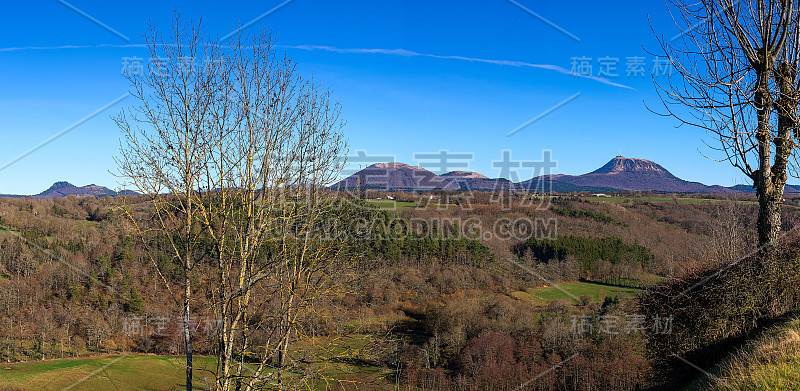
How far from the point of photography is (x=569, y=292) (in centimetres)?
5378

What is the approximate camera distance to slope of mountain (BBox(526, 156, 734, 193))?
14988 centimetres

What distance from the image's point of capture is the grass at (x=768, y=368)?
4.03m

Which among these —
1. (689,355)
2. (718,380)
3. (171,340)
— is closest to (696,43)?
(718,380)

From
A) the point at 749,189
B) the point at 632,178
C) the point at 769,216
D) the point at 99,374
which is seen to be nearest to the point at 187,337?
the point at 769,216

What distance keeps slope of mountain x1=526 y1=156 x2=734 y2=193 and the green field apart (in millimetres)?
101829

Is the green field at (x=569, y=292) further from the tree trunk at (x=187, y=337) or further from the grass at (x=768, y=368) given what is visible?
the tree trunk at (x=187, y=337)

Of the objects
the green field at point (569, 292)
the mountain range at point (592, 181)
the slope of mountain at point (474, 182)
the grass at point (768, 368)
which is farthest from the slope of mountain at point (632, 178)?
the grass at point (768, 368)

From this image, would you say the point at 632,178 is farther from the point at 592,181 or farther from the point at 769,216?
the point at 769,216

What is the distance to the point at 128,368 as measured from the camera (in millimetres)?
→ 35500

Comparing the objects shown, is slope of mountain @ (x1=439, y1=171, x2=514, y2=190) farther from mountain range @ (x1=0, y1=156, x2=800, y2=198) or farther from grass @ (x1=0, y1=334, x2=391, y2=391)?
grass @ (x1=0, y1=334, x2=391, y2=391)

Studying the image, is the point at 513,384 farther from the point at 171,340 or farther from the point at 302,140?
the point at 171,340

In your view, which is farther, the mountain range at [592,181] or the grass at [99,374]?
the mountain range at [592,181]

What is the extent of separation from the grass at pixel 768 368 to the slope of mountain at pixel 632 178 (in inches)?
6142

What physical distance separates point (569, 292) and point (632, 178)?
129 meters
